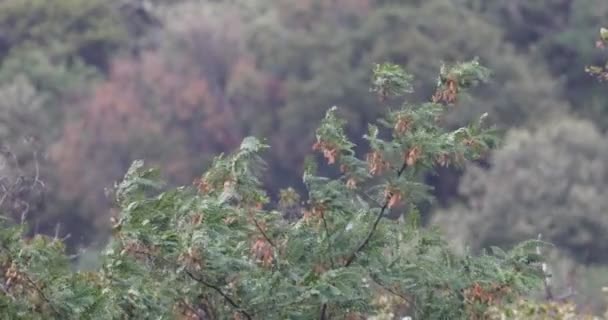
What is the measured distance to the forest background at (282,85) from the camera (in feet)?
120

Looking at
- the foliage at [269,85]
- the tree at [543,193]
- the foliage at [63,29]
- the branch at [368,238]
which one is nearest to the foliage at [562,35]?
the foliage at [269,85]

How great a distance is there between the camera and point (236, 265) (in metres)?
7.90

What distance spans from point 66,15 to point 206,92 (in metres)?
5.44

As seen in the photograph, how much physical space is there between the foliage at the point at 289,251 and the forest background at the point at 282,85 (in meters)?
26.2

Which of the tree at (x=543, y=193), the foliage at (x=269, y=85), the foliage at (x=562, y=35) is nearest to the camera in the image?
the tree at (x=543, y=193)

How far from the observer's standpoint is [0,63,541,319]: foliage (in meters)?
7.87

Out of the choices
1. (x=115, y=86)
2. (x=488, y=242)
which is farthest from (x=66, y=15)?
(x=488, y=242)

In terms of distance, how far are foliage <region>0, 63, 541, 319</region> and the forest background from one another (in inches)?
1030

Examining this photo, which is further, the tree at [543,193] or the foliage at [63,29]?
the foliage at [63,29]

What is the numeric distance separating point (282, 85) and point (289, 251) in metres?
36.6

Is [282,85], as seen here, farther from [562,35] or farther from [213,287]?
[213,287]

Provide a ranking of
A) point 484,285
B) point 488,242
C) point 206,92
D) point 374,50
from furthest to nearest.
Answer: point 206,92, point 374,50, point 488,242, point 484,285

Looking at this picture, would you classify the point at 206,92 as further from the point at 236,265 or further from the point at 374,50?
the point at 236,265

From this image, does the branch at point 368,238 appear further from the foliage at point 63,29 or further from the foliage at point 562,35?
the foliage at point 63,29
